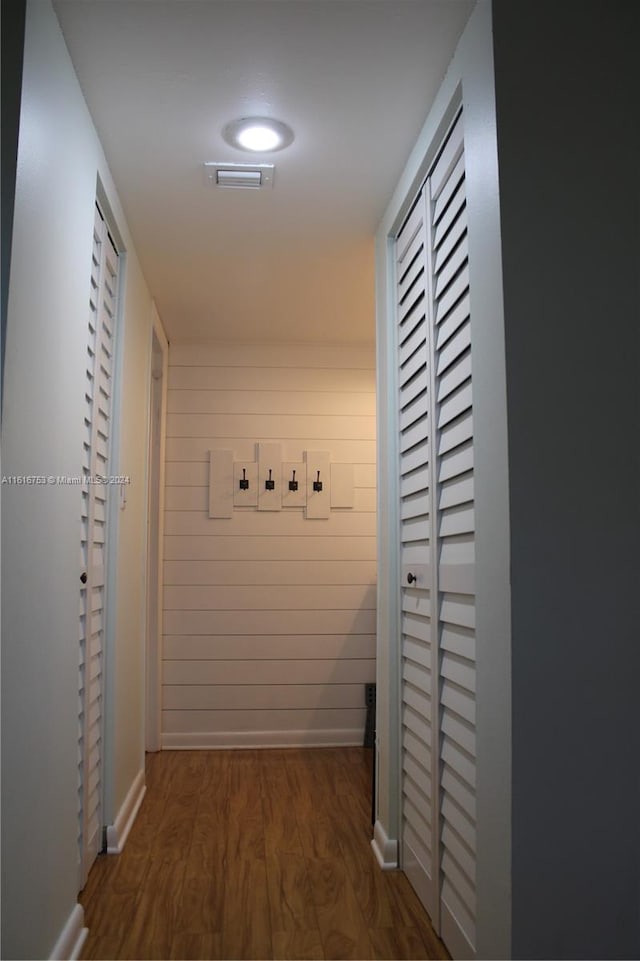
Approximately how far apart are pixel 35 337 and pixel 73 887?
4.98 ft

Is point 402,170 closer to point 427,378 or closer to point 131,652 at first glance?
point 427,378

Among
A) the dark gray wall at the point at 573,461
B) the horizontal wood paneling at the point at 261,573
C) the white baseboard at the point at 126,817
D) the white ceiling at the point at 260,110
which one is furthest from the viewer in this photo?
the horizontal wood paneling at the point at 261,573

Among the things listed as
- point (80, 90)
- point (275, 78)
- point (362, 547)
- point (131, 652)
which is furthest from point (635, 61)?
point (362, 547)

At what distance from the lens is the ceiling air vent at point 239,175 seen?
2.67 metres

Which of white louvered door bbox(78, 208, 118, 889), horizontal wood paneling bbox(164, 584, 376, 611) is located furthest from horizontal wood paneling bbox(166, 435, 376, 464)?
white louvered door bbox(78, 208, 118, 889)

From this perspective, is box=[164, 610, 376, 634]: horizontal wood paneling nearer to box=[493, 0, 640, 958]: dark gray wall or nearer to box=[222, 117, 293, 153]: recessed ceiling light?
box=[222, 117, 293, 153]: recessed ceiling light

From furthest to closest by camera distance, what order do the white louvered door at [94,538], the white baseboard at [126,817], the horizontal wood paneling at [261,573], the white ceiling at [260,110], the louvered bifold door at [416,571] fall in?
the horizontal wood paneling at [261,573], the white baseboard at [126,817], the white louvered door at [94,538], the louvered bifold door at [416,571], the white ceiling at [260,110]

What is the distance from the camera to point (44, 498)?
1.90 m

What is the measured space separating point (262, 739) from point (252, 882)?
1.97m

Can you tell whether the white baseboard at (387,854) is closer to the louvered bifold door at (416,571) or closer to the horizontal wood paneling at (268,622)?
the louvered bifold door at (416,571)

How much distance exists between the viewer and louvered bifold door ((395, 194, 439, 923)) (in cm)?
241

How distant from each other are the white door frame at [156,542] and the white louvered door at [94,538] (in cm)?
144

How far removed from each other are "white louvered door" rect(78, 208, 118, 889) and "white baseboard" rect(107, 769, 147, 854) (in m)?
0.05

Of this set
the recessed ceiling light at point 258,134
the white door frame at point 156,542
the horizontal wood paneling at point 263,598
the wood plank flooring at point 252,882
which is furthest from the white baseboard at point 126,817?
the recessed ceiling light at point 258,134
